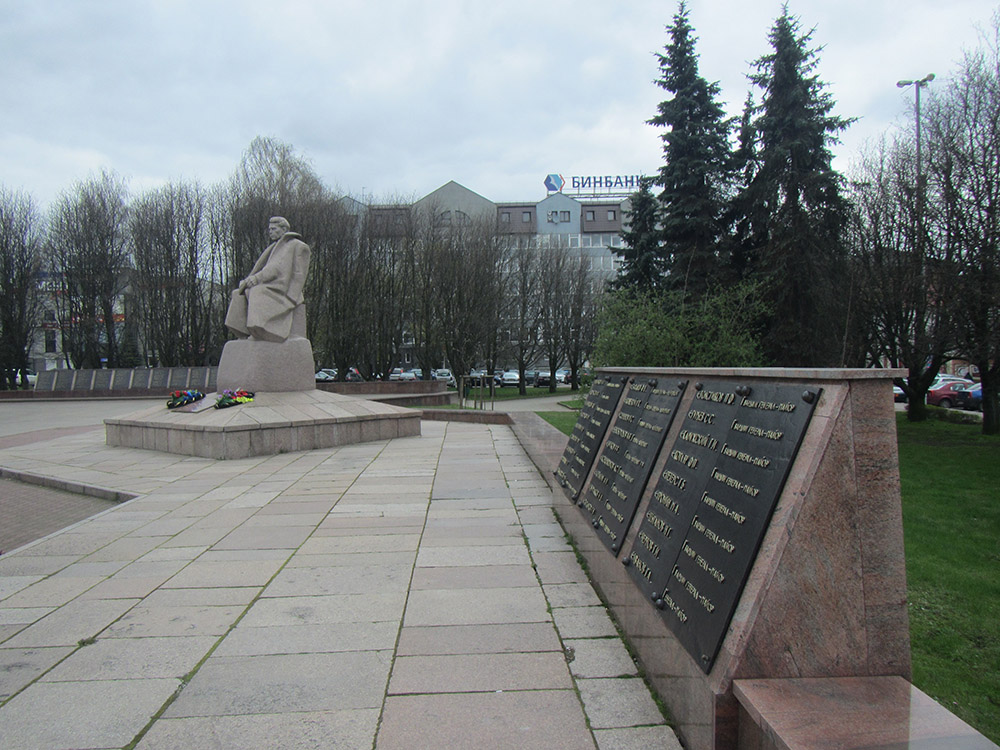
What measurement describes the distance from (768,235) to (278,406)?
697 inches

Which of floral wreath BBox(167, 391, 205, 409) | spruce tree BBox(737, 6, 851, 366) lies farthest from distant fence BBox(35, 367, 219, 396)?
spruce tree BBox(737, 6, 851, 366)

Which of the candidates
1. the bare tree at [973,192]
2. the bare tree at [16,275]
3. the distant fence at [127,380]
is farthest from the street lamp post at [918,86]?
the bare tree at [16,275]


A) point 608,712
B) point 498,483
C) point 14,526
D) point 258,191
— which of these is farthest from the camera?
point 258,191

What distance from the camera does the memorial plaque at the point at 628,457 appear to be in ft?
11.5

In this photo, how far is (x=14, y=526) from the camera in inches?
269

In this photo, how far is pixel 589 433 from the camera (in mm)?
5238

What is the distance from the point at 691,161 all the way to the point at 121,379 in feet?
101

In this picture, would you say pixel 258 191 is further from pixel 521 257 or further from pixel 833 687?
pixel 833 687

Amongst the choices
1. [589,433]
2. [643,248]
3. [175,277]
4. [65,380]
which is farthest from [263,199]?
[589,433]

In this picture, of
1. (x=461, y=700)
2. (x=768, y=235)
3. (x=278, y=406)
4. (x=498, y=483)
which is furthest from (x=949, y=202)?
(x=461, y=700)

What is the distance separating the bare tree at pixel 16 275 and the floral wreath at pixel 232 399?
3446 centimetres

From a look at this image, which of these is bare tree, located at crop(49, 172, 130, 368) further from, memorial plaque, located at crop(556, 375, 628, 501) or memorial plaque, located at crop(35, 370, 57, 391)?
memorial plaque, located at crop(556, 375, 628, 501)

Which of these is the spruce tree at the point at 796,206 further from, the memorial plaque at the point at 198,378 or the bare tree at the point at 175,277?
the bare tree at the point at 175,277

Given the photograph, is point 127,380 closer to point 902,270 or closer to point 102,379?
point 102,379
